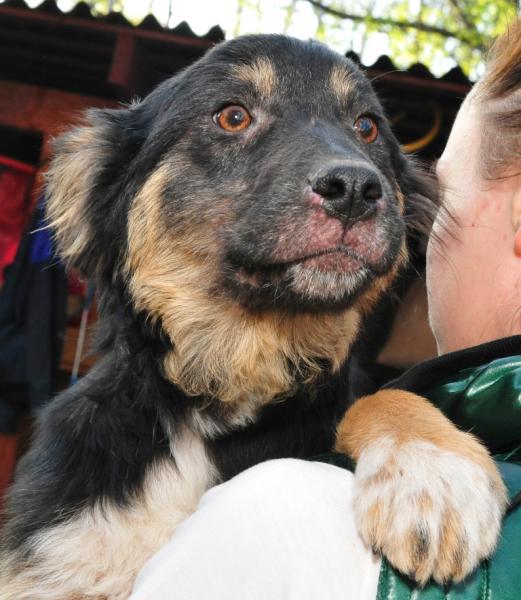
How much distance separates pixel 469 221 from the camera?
2.23 m

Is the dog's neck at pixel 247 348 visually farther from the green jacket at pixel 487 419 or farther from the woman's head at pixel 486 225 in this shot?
the green jacket at pixel 487 419

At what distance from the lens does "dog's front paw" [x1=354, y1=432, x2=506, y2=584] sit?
1409mm

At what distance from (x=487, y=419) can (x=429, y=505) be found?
226 millimetres

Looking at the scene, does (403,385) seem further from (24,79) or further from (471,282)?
(24,79)

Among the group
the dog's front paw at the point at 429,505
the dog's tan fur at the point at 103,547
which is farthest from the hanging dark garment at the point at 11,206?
the dog's front paw at the point at 429,505

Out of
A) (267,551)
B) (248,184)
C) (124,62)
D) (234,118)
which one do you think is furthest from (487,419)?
(124,62)

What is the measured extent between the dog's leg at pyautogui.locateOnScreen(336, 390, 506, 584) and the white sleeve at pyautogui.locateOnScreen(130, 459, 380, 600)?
114 millimetres

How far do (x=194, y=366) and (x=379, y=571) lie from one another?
1.42 meters

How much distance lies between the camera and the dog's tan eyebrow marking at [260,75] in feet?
8.98

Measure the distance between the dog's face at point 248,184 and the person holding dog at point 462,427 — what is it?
0.28 m

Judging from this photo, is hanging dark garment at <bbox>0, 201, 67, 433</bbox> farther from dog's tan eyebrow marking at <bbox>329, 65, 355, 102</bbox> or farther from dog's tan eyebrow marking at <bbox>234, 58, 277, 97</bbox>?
dog's tan eyebrow marking at <bbox>329, 65, 355, 102</bbox>

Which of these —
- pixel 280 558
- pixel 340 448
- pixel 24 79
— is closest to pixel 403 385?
pixel 340 448

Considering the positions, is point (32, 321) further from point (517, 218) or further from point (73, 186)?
point (517, 218)

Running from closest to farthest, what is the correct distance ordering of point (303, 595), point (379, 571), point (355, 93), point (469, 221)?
point (303, 595), point (379, 571), point (469, 221), point (355, 93)
